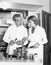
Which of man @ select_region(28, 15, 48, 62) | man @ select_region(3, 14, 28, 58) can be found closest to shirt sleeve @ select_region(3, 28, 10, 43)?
man @ select_region(3, 14, 28, 58)

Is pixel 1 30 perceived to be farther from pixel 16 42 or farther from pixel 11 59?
pixel 11 59

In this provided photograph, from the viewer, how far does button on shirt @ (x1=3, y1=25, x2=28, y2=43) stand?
173 centimetres

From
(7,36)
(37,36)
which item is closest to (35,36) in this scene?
(37,36)

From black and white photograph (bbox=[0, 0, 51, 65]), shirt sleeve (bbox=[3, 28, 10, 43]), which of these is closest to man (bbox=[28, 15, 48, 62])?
black and white photograph (bbox=[0, 0, 51, 65])

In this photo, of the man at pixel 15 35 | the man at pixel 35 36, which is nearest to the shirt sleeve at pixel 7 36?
the man at pixel 15 35

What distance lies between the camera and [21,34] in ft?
5.68

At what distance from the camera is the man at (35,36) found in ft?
5.70

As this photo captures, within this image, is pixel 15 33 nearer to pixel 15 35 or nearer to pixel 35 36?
pixel 15 35

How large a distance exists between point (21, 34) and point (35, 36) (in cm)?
18

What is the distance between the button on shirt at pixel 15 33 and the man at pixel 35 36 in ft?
0.29

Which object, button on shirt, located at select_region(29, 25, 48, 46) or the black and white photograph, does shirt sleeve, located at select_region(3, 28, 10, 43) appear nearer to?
the black and white photograph

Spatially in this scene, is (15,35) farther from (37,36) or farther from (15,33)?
(37,36)

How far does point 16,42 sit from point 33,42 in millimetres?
222

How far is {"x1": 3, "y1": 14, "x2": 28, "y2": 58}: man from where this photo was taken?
68.1 inches
